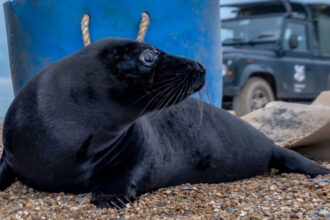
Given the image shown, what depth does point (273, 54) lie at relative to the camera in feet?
25.0

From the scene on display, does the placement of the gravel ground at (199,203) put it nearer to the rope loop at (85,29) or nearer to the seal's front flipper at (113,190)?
the seal's front flipper at (113,190)

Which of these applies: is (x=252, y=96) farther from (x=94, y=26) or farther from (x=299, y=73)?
(x=94, y=26)

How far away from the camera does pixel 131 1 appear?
307cm

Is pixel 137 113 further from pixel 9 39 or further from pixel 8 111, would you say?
pixel 9 39

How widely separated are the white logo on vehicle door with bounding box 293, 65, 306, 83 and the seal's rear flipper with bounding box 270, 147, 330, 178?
5072 mm

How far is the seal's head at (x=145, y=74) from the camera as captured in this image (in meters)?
1.89

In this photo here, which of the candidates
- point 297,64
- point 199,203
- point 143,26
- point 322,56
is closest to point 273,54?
point 297,64

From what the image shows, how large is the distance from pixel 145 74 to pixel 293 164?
124 centimetres

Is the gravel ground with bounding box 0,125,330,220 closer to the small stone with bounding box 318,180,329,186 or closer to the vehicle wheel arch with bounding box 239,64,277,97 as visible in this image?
the small stone with bounding box 318,180,329,186

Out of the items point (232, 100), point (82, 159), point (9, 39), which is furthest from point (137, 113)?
point (232, 100)

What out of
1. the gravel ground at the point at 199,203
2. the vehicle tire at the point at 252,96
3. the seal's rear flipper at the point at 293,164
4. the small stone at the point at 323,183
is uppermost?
the gravel ground at the point at 199,203

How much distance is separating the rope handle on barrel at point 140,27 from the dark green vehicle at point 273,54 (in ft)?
12.8

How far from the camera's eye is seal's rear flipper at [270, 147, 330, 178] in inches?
103

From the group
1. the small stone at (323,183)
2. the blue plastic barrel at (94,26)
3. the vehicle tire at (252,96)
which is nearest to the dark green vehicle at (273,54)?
the vehicle tire at (252,96)
